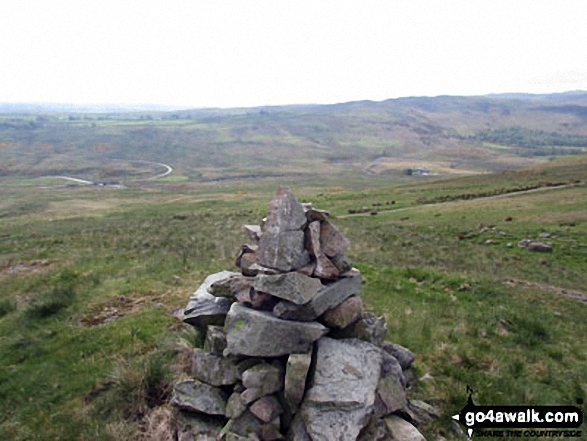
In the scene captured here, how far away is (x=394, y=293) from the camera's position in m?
17.0

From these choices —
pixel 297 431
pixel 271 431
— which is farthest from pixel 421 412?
pixel 271 431

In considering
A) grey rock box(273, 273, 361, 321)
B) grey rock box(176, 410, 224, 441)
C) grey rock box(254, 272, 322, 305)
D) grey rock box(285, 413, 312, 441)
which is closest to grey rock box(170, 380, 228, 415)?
grey rock box(176, 410, 224, 441)

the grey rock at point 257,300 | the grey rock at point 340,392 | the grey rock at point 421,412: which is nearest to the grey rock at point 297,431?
the grey rock at point 340,392

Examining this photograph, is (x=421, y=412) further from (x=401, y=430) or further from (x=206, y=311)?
(x=206, y=311)

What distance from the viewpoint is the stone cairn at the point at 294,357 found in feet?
24.7

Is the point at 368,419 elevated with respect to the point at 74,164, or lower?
elevated

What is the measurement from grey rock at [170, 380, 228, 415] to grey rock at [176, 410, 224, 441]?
0.16 meters

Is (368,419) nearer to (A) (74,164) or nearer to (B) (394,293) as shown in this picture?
(B) (394,293)

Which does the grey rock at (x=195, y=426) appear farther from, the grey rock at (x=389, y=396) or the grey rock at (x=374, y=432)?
the grey rock at (x=389, y=396)

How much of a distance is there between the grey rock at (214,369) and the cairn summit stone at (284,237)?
228cm

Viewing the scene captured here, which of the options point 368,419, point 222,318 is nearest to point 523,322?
point 368,419

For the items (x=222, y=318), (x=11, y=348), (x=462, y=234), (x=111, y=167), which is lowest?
(x=111, y=167)

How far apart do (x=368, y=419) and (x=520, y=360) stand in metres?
6.57

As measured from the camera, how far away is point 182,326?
1172 centimetres
